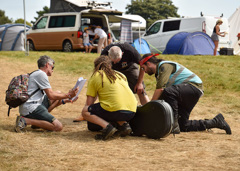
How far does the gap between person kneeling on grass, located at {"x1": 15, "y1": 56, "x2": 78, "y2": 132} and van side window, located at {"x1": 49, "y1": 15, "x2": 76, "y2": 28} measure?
11924 mm

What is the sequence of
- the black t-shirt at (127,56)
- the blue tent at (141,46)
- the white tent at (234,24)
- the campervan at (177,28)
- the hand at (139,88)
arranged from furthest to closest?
the white tent at (234,24), the campervan at (177,28), the blue tent at (141,46), the hand at (139,88), the black t-shirt at (127,56)

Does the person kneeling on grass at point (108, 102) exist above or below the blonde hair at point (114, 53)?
below

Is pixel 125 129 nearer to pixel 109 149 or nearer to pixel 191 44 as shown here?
pixel 109 149

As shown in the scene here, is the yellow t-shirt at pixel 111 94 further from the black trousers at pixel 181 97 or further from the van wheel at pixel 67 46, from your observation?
the van wheel at pixel 67 46

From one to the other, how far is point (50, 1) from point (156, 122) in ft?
57.7

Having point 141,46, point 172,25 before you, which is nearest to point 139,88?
point 141,46

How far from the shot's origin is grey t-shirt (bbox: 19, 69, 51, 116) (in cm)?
602

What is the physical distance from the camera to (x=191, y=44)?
17391 millimetres

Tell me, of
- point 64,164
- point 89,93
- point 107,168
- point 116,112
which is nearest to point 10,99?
point 89,93

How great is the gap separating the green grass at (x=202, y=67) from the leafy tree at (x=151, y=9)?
1877 inches

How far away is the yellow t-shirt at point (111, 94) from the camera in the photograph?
18.4 ft

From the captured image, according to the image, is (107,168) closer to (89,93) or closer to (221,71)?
(89,93)

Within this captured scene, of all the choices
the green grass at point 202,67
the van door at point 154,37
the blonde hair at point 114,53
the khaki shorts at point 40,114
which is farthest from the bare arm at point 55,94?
the van door at point 154,37

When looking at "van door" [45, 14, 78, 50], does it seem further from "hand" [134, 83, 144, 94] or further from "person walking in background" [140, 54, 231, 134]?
"person walking in background" [140, 54, 231, 134]
